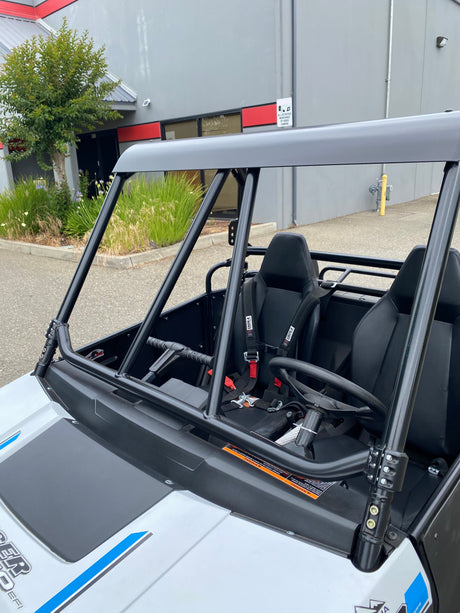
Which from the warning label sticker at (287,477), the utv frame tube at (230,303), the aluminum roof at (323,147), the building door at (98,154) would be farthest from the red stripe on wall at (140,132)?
the warning label sticker at (287,477)

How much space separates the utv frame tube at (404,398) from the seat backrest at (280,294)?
1.28 m

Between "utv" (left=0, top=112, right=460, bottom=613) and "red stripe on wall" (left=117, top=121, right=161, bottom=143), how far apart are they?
10355mm

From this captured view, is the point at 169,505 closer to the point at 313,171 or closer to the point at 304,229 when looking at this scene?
the point at 304,229

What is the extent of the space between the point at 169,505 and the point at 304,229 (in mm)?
8686

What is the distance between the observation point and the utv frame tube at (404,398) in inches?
40.3

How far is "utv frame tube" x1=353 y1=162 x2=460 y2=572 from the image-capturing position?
1.02 m

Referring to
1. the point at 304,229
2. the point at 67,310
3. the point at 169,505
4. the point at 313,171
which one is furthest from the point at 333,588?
the point at 313,171

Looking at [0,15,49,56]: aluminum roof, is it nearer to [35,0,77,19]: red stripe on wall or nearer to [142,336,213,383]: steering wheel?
[35,0,77,19]: red stripe on wall

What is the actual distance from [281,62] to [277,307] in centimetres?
757

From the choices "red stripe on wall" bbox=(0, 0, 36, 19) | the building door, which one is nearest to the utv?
the building door

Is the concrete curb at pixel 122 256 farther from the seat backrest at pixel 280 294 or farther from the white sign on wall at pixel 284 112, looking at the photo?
the seat backrest at pixel 280 294

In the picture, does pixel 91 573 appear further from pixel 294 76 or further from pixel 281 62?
pixel 294 76

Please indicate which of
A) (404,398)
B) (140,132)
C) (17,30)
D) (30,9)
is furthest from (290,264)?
(30,9)

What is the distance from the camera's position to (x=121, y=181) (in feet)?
6.12
